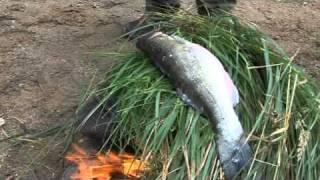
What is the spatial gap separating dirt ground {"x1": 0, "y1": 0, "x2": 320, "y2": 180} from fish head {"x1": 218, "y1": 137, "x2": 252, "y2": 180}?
2.89ft

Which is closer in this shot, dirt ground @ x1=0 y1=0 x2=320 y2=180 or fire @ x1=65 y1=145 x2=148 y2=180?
fire @ x1=65 y1=145 x2=148 y2=180

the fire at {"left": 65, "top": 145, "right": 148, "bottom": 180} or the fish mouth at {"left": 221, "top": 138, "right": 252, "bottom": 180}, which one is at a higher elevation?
the fish mouth at {"left": 221, "top": 138, "right": 252, "bottom": 180}

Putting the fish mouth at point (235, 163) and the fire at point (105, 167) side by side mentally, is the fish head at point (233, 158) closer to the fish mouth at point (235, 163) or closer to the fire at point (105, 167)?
the fish mouth at point (235, 163)

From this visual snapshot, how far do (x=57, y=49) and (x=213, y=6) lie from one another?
106cm

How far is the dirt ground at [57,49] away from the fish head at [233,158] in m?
0.88

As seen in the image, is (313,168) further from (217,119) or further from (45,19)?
(45,19)

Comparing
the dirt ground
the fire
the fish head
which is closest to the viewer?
the fish head

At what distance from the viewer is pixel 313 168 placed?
8.50 feet

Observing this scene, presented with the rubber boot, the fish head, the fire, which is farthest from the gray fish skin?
the rubber boot

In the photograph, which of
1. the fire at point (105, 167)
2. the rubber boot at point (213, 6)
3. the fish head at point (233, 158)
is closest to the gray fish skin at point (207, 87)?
the fish head at point (233, 158)

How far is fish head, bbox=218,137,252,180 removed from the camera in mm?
2541

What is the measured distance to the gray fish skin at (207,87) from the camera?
256 cm

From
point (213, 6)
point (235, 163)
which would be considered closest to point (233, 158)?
point (235, 163)

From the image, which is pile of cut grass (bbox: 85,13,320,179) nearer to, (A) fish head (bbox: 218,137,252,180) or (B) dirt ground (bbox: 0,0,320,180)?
(A) fish head (bbox: 218,137,252,180)
